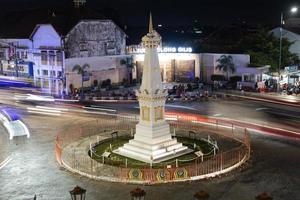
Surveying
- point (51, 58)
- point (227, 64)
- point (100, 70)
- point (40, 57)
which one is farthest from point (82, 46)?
point (227, 64)

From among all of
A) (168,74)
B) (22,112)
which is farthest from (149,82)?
(168,74)

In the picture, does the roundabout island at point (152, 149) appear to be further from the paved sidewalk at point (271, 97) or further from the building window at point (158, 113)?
the paved sidewalk at point (271, 97)

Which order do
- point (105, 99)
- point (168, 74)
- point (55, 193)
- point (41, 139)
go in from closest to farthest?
point (55, 193), point (41, 139), point (105, 99), point (168, 74)

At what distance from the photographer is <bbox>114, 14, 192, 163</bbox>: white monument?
89.6 ft

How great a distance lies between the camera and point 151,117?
27.7 metres

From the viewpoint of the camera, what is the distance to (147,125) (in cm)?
2784

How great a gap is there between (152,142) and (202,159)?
3325mm

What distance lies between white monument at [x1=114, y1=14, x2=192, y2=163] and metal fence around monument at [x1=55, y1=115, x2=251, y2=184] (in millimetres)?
1629

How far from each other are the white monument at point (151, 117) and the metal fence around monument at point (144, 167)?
5.34ft

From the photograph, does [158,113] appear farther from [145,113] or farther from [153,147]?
[153,147]

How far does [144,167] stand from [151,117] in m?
3.64

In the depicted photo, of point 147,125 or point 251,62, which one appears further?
point 251,62

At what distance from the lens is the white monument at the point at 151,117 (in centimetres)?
Answer: 2731

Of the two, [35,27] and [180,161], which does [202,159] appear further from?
[35,27]
